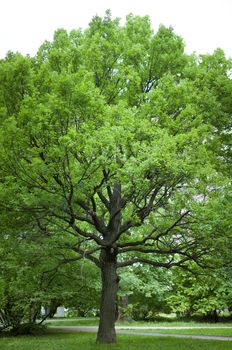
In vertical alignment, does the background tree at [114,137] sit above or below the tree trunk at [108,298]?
above

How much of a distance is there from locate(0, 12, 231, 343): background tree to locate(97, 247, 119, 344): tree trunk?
0.04m

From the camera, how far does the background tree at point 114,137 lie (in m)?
12.1

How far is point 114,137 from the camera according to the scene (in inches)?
483

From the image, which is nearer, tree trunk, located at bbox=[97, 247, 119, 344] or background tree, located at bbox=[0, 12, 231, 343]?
background tree, located at bbox=[0, 12, 231, 343]

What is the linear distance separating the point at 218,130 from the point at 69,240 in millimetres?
7659

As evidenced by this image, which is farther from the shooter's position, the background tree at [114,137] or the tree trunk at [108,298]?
the tree trunk at [108,298]

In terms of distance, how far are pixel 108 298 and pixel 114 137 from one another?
7023 mm

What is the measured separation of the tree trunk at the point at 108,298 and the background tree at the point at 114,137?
39mm

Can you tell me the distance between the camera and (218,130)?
1667 centimetres

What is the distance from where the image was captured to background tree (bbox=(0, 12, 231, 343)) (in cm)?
1213

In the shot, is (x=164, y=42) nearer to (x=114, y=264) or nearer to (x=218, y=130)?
(x=218, y=130)

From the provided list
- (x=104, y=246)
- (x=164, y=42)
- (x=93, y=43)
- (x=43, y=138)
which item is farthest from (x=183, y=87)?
(x=104, y=246)

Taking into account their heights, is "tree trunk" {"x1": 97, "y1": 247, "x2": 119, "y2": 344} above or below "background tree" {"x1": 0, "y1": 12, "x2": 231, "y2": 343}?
below

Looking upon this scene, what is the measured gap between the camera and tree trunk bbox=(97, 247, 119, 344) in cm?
1527
